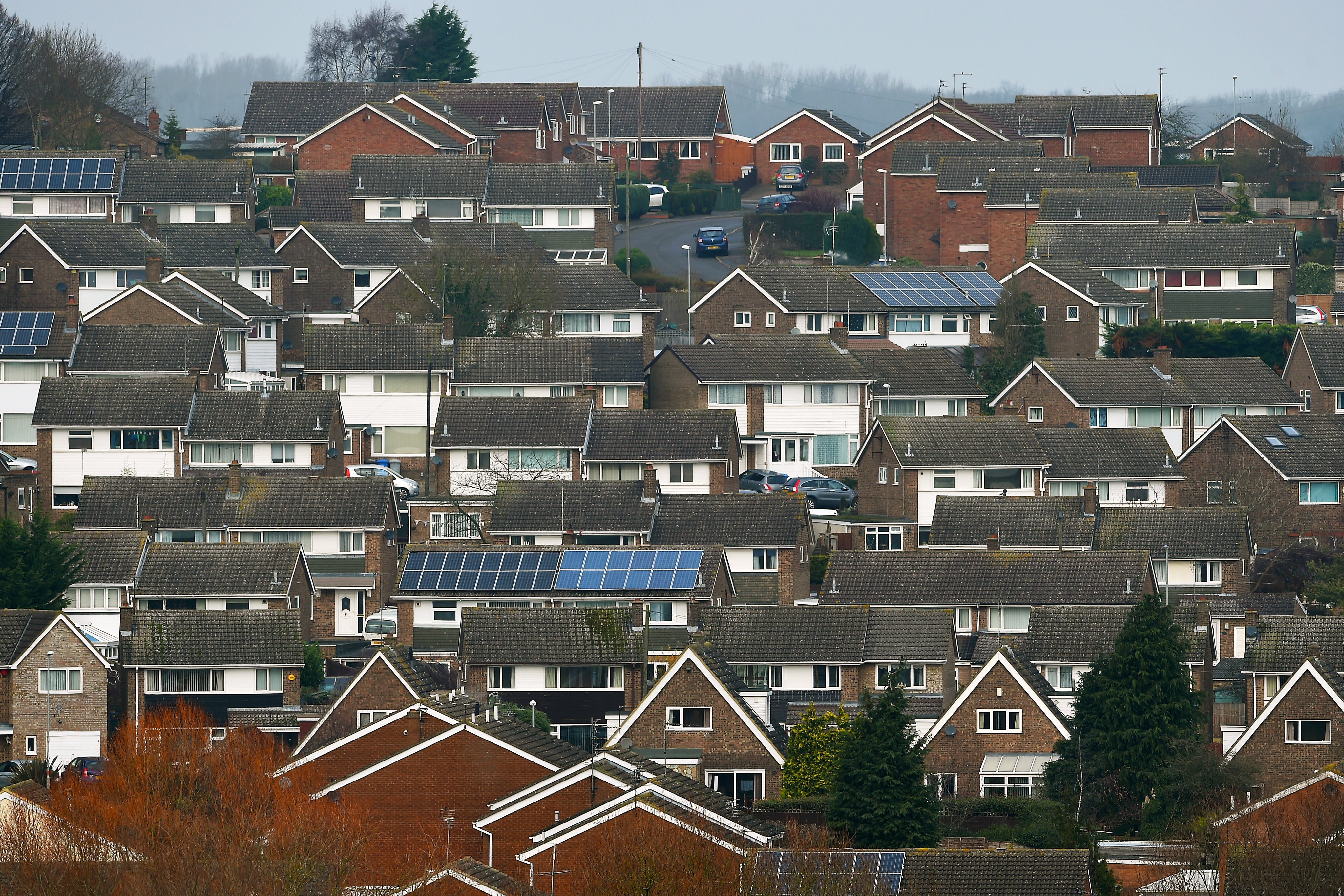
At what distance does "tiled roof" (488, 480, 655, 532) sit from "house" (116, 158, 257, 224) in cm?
2938

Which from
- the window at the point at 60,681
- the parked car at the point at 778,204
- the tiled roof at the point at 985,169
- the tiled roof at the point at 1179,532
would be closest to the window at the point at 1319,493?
the tiled roof at the point at 1179,532

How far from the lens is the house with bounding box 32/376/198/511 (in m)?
72.5

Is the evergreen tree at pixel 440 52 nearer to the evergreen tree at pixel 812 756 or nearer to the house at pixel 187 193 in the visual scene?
the house at pixel 187 193

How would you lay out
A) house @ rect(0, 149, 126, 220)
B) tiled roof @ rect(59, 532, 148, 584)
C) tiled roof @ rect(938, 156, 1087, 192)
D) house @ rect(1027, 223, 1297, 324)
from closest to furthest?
tiled roof @ rect(59, 532, 148, 584)
house @ rect(1027, 223, 1297, 324)
house @ rect(0, 149, 126, 220)
tiled roof @ rect(938, 156, 1087, 192)

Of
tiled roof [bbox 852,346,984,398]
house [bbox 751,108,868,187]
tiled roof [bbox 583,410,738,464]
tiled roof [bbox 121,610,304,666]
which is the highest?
house [bbox 751,108,868,187]

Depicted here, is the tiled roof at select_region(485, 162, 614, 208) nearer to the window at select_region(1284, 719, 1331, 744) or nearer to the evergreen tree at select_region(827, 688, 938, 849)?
the window at select_region(1284, 719, 1331, 744)

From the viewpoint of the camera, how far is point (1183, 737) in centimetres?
5338

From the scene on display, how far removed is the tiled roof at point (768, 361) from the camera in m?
77.2

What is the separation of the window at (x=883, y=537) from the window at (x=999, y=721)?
49.6 feet

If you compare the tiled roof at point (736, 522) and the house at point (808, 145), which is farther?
the house at point (808, 145)

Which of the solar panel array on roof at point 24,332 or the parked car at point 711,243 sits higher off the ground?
the parked car at point 711,243

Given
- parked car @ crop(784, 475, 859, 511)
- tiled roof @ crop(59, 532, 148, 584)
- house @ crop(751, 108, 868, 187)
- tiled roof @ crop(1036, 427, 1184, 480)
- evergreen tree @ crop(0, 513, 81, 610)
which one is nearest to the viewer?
evergreen tree @ crop(0, 513, 81, 610)

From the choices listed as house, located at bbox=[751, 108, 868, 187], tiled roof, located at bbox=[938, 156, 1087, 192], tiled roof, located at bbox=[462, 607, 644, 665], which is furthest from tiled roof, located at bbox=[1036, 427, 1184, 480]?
house, located at bbox=[751, 108, 868, 187]

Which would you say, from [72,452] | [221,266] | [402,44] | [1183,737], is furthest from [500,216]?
Result: [1183,737]
